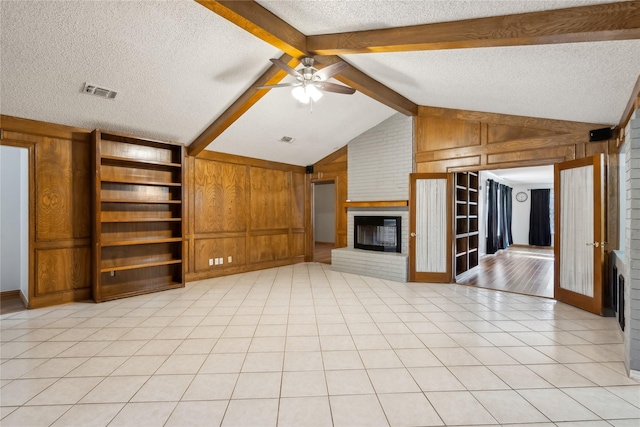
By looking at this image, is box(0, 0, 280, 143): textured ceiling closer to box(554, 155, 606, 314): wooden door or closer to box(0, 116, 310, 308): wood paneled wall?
box(0, 116, 310, 308): wood paneled wall

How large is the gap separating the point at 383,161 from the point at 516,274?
3.60 m

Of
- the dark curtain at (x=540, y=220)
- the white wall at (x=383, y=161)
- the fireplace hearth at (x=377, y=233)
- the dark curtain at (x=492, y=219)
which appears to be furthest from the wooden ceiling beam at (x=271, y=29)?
the dark curtain at (x=540, y=220)

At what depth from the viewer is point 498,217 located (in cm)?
984

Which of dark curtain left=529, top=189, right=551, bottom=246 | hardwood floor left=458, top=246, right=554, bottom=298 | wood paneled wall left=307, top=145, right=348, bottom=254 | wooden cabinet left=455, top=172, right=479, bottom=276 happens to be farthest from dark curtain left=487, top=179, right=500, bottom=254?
wood paneled wall left=307, top=145, right=348, bottom=254

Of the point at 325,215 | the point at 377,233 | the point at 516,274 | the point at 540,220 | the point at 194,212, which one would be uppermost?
the point at 194,212

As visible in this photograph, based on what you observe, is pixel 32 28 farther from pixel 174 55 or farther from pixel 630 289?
pixel 630 289

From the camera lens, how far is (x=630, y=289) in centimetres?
230

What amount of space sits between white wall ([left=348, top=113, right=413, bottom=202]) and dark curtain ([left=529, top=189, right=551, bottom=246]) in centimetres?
797

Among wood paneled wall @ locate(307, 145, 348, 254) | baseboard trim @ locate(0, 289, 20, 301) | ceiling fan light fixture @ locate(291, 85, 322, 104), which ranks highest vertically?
ceiling fan light fixture @ locate(291, 85, 322, 104)

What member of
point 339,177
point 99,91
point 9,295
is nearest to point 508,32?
point 99,91

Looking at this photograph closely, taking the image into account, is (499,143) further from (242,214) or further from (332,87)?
(242,214)

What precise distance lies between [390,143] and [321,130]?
4.63ft

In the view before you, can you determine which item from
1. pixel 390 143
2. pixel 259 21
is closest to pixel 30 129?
pixel 259 21

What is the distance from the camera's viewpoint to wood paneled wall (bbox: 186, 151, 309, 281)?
5.66m
